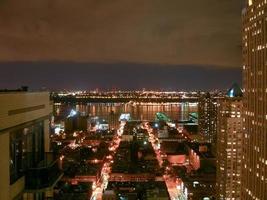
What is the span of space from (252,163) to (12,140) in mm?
6159

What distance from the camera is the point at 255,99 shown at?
28.3 ft

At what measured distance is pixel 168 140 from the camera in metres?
26.0

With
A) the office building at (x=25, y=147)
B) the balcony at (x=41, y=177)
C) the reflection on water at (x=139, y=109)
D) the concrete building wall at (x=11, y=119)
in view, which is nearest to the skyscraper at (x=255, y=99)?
the office building at (x=25, y=147)

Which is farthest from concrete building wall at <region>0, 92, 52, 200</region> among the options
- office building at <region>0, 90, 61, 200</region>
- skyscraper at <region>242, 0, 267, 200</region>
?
skyscraper at <region>242, 0, 267, 200</region>

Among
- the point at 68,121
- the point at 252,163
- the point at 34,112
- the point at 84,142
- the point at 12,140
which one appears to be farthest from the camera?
the point at 68,121

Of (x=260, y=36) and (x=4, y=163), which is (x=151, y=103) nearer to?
(x=260, y=36)

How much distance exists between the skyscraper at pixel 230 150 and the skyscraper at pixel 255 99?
3760mm

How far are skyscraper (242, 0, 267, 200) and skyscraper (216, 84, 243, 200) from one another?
376cm

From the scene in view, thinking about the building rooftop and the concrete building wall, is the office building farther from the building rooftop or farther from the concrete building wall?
the building rooftop

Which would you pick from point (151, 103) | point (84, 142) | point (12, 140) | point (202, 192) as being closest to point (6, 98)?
point (12, 140)

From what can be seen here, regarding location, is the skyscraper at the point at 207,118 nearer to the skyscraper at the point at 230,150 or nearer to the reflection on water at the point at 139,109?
the skyscraper at the point at 230,150

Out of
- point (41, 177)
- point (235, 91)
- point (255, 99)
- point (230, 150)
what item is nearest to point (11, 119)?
point (41, 177)

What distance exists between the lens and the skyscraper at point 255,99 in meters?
8.07

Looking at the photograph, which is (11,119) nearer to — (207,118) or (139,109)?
(207,118)
